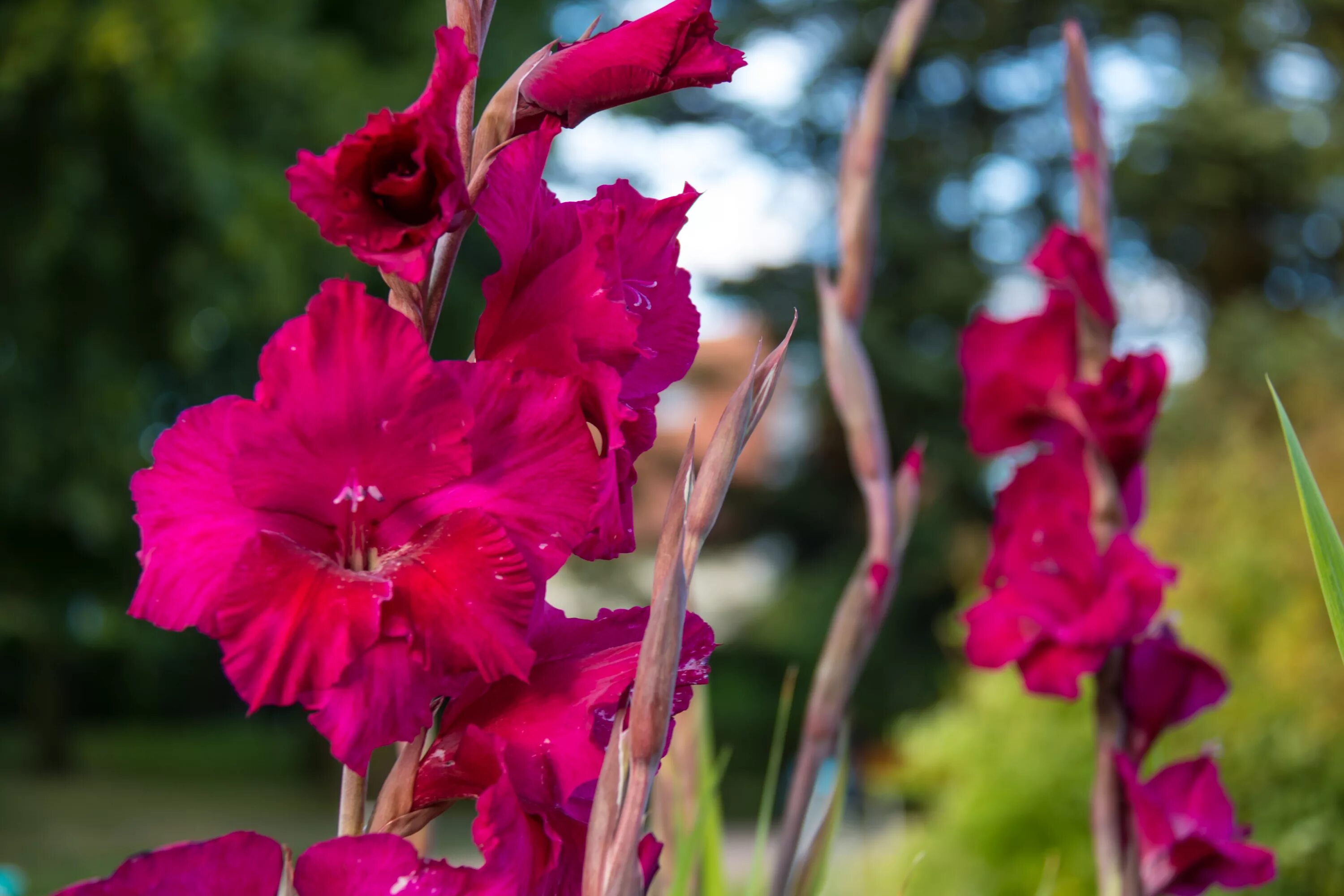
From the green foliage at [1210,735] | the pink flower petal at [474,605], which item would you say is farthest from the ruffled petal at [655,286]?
the green foliage at [1210,735]

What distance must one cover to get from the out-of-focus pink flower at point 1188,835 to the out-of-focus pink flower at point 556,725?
62cm

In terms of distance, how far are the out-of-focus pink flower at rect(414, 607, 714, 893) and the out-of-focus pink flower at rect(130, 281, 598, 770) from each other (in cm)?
4

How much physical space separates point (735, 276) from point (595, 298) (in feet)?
42.9

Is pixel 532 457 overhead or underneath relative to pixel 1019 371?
overhead

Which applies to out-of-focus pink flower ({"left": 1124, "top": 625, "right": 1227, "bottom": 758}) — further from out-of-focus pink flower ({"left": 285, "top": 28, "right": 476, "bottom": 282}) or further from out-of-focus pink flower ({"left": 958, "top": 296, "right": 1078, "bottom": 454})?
out-of-focus pink flower ({"left": 285, "top": 28, "right": 476, "bottom": 282})

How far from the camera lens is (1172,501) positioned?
5660 mm

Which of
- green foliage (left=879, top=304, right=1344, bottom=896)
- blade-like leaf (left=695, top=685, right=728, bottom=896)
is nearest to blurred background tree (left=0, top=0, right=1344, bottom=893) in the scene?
green foliage (left=879, top=304, right=1344, bottom=896)

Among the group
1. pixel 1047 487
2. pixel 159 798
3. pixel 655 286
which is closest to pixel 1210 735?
pixel 1047 487

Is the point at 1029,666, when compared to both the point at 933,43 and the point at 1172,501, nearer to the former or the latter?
the point at 1172,501

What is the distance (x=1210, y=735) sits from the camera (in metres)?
3.65

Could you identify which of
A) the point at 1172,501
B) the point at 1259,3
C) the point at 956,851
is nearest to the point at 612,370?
the point at 956,851

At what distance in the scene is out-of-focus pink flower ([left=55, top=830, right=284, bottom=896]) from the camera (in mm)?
466

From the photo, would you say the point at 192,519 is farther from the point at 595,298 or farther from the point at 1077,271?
the point at 1077,271

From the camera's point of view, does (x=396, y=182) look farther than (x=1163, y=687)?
No
